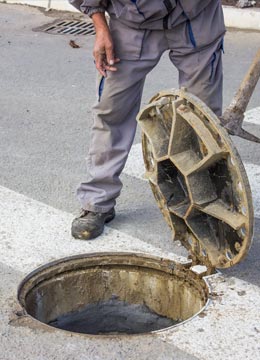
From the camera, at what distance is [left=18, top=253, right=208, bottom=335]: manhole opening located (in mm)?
4148

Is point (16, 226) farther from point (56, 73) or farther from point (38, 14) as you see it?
point (38, 14)

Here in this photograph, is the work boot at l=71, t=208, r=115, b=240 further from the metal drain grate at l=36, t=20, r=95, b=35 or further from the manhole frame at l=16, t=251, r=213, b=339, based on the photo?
the metal drain grate at l=36, t=20, r=95, b=35

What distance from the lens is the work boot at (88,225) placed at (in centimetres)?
443

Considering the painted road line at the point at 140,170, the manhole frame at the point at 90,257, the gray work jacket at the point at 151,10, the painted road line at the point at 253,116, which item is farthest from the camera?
the painted road line at the point at 253,116

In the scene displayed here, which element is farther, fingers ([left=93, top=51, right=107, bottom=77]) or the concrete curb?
the concrete curb

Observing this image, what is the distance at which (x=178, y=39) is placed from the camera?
168 inches

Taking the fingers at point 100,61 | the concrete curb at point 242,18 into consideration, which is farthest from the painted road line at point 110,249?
the concrete curb at point 242,18

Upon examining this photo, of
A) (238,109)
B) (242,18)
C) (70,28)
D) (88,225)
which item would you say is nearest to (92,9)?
(238,109)

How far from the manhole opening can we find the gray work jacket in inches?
44.5

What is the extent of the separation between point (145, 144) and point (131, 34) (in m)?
0.54

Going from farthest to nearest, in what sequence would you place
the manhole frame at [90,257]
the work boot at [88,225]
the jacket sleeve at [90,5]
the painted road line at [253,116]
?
1. the painted road line at [253,116]
2. the work boot at [88,225]
3. the jacket sleeve at [90,5]
4. the manhole frame at [90,257]

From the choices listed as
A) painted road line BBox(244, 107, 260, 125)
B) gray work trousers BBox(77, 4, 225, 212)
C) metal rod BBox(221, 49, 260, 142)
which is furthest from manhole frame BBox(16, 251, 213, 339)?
painted road line BBox(244, 107, 260, 125)

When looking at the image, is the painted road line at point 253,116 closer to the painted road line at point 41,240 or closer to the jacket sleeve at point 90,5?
the painted road line at point 41,240

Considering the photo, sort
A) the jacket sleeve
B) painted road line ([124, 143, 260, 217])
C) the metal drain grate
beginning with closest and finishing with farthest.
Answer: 1. the jacket sleeve
2. painted road line ([124, 143, 260, 217])
3. the metal drain grate
